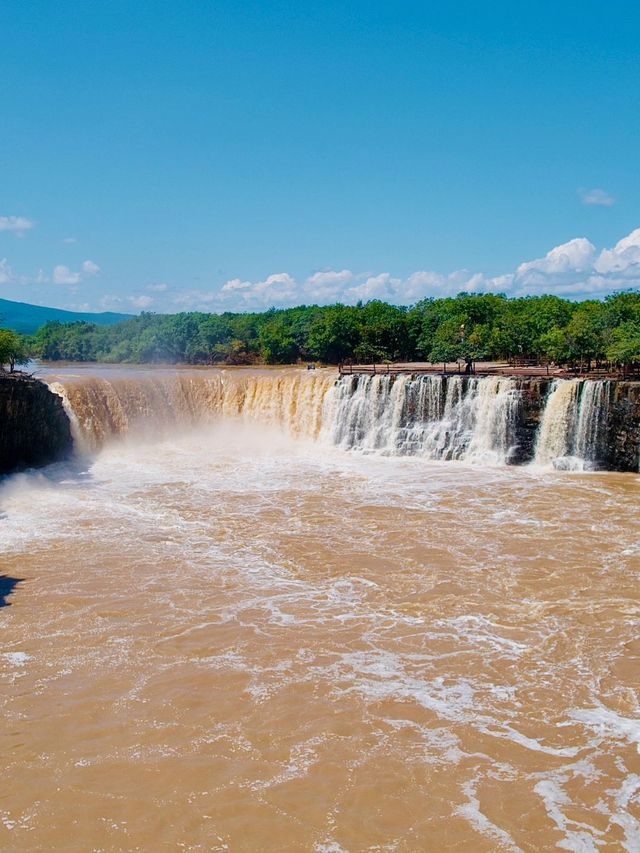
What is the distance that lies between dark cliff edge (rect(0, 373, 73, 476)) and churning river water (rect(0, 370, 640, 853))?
386cm

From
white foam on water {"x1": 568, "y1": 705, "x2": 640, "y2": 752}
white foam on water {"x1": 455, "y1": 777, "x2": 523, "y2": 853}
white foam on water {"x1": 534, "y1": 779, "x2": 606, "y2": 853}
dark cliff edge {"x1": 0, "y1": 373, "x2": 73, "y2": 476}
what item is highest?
dark cliff edge {"x1": 0, "y1": 373, "x2": 73, "y2": 476}

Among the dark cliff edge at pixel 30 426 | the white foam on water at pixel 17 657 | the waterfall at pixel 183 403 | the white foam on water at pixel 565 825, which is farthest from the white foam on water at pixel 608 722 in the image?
the waterfall at pixel 183 403

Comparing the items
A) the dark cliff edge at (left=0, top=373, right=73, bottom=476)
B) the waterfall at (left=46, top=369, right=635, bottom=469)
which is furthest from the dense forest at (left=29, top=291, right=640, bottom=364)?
the dark cliff edge at (left=0, top=373, right=73, bottom=476)

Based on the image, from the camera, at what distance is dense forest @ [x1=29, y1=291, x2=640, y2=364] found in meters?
31.6

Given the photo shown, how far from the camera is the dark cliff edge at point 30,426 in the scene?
20.7m

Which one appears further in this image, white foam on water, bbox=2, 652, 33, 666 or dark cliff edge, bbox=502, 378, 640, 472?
dark cliff edge, bbox=502, 378, 640, 472

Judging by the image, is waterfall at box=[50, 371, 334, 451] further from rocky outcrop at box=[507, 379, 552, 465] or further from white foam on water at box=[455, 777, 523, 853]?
white foam on water at box=[455, 777, 523, 853]

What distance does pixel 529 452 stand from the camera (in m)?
21.3

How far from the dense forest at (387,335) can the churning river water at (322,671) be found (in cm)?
1321

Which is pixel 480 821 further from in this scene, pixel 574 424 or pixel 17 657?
pixel 574 424

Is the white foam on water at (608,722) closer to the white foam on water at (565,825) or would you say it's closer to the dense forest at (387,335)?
the white foam on water at (565,825)

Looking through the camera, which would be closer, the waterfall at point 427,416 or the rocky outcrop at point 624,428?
the rocky outcrop at point 624,428

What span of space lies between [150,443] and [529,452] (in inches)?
513

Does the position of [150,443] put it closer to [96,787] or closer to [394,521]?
[394,521]
